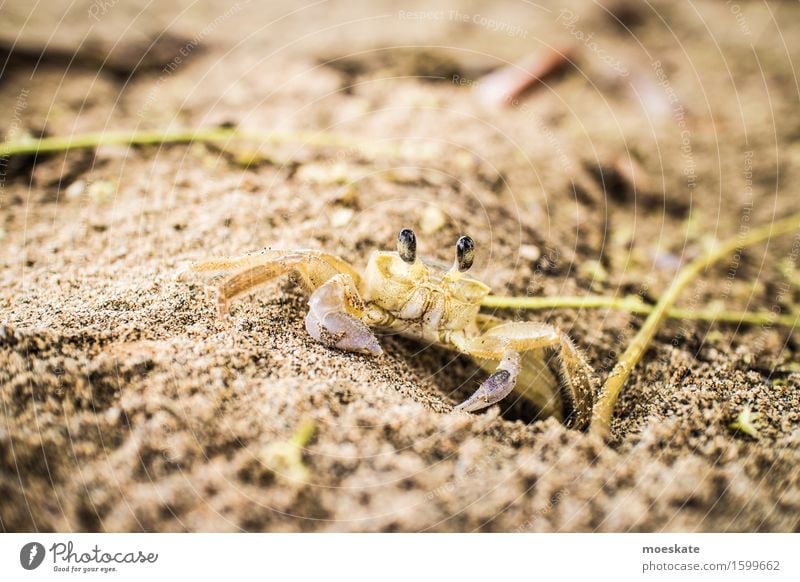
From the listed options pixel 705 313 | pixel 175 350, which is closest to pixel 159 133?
pixel 175 350

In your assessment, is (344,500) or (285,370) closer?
(344,500)

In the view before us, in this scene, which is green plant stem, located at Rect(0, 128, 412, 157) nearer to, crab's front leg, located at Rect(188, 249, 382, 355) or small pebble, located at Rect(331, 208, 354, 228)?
small pebble, located at Rect(331, 208, 354, 228)

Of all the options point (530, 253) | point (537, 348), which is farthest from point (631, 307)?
point (537, 348)

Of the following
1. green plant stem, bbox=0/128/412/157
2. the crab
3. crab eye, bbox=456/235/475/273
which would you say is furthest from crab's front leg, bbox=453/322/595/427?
green plant stem, bbox=0/128/412/157

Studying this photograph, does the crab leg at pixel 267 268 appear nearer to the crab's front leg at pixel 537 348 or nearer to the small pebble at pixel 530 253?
the crab's front leg at pixel 537 348

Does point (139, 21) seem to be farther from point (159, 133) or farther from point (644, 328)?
point (644, 328)

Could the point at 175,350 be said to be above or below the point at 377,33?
below

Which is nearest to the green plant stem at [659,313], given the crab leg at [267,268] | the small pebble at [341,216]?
the crab leg at [267,268]
